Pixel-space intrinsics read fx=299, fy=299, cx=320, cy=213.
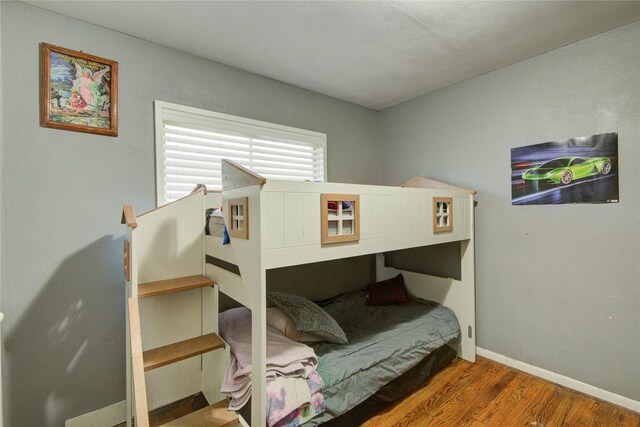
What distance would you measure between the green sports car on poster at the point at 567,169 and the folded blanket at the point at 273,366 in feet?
6.67

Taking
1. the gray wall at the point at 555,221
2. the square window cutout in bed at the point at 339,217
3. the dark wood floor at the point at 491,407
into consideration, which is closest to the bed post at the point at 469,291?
the gray wall at the point at 555,221

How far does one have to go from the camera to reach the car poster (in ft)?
6.32

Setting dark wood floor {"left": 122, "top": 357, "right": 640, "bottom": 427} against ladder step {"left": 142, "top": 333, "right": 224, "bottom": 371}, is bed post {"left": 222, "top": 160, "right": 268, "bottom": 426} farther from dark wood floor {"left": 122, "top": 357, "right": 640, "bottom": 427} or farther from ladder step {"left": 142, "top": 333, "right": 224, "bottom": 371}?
dark wood floor {"left": 122, "top": 357, "right": 640, "bottom": 427}

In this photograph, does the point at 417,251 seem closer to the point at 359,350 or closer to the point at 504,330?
the point at 504,330

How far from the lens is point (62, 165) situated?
1717mm

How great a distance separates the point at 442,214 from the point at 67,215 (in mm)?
2427

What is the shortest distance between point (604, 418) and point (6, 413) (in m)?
3.38

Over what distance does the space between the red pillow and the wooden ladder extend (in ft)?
4.80

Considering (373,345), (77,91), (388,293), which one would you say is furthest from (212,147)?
(388,293)

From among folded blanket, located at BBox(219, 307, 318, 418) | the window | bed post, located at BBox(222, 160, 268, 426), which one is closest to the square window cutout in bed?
bed post, located at BBox(222, 160, 268, 426)

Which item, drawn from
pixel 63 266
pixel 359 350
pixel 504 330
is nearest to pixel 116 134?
pixel 63 266

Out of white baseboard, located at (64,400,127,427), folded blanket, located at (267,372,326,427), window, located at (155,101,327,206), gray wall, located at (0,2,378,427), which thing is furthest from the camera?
window, located at (155,101,327,206)

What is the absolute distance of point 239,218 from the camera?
1.48m

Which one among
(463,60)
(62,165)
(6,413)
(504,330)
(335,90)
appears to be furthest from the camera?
(335,90)
